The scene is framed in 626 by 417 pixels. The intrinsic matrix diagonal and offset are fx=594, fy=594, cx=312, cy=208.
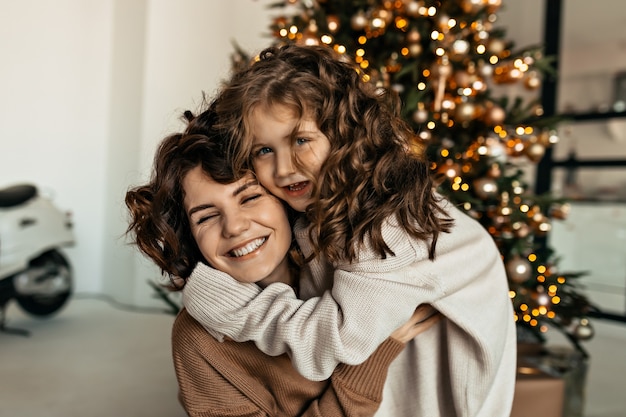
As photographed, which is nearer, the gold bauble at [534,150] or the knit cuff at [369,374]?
the knit cuff at [369,374]

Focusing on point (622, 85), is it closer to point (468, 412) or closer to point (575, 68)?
point (575, 68)

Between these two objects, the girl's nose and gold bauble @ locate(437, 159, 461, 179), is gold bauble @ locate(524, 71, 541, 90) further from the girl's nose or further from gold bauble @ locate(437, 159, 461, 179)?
the girl's nose

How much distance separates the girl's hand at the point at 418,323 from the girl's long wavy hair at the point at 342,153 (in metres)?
0.15

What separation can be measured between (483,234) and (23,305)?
2769 mm

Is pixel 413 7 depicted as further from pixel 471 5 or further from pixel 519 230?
pixel 519 230

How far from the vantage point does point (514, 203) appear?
7.00ft

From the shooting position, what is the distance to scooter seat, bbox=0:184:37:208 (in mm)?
3086

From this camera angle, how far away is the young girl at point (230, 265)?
1.12 meters

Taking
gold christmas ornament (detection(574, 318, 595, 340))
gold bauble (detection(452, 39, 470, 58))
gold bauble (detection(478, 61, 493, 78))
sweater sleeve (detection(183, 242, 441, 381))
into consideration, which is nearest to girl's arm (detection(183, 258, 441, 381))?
sweater sleeve (detection(183, 242, 441, 381))

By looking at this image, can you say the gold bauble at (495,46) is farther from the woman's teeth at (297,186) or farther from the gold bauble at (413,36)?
the woman's teeth at (297,186)

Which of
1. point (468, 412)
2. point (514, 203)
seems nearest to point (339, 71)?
point (468, 412)

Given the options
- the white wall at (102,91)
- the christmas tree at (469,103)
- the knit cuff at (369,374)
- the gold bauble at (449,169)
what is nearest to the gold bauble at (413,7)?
the christmas tree at (469,103)

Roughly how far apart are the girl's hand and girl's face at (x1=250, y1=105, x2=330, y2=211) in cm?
31

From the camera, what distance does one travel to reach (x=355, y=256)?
3.47 ft
